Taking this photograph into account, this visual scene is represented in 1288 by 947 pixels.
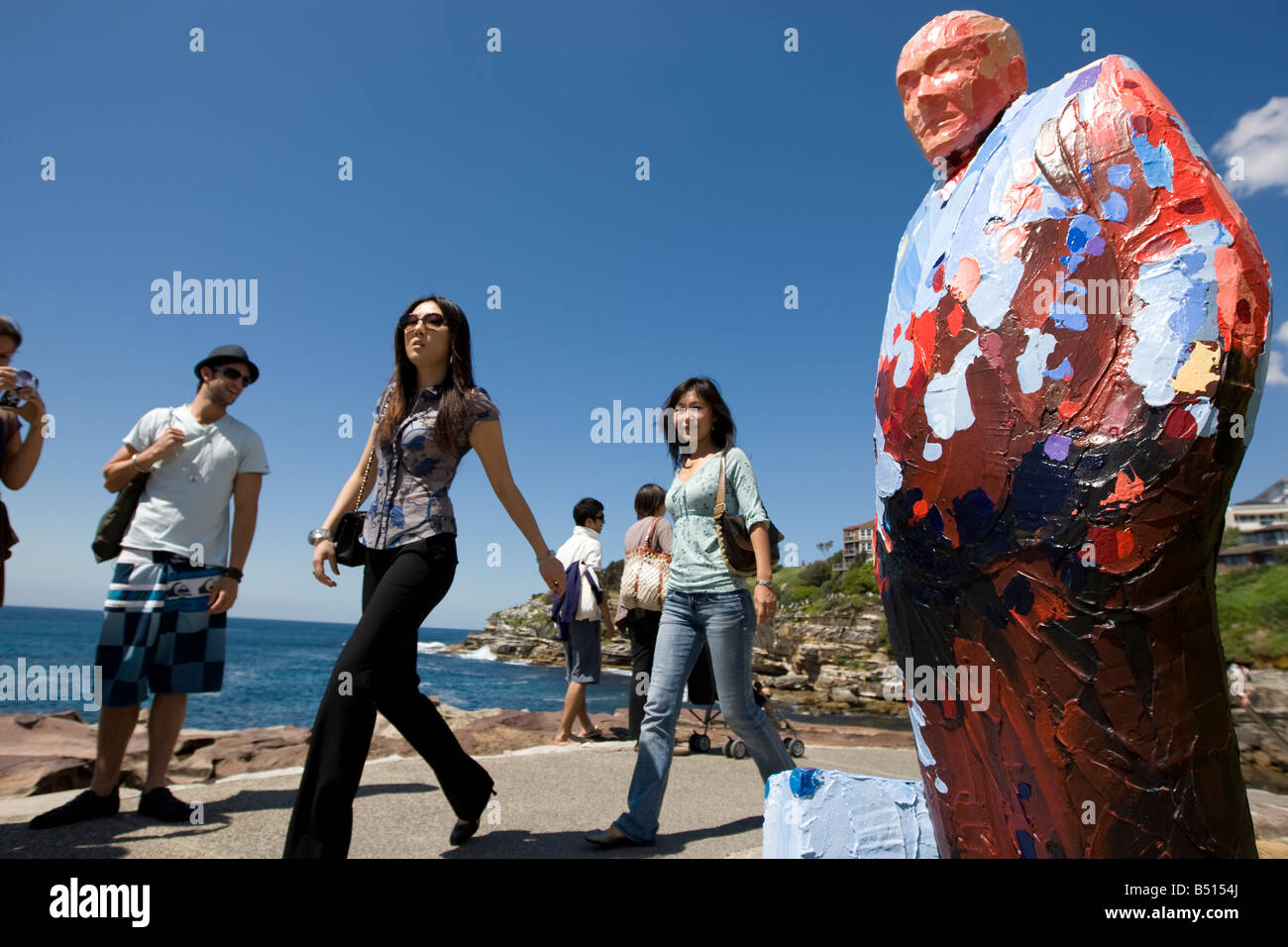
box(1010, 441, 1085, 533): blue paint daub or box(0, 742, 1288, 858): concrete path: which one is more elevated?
box(1010, 441, 1085, 533): blue paint daub

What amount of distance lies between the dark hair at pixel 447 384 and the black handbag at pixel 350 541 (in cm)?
32

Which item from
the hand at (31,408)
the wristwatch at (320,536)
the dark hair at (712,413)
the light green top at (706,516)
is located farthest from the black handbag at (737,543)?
the hand at (31,408)

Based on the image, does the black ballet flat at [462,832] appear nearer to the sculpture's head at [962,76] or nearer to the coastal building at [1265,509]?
the sculpture's head at [962,76]

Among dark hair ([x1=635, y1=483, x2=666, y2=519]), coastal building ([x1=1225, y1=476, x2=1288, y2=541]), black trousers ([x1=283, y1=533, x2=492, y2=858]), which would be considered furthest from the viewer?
coastal building ([x1=1225, y1=476, x2=1288, y2=541])

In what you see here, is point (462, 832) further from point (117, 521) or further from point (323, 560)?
point (117, 521)

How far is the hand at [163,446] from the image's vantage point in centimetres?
330

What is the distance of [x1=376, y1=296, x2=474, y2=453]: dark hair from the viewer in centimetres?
274

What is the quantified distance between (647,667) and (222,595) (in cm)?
295

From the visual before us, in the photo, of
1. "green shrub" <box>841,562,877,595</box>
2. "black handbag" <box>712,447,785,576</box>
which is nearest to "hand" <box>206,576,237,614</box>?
"black handbag" <box>712,447,785,576</box>

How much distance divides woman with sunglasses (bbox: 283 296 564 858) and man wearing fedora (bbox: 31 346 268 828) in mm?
929

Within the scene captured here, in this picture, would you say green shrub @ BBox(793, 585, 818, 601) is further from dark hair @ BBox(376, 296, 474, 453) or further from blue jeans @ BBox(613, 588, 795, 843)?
dark hair @ BBox(376, 296, 474, 453)
